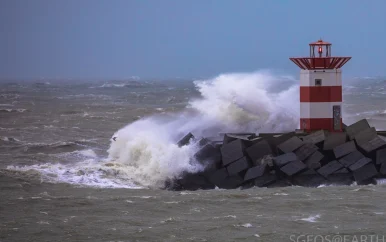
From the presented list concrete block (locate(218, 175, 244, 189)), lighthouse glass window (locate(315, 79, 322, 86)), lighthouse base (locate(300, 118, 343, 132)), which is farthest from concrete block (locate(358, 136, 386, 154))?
concrete block (locate(218, 175, 244, 189))

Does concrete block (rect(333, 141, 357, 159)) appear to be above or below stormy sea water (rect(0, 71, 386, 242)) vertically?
above

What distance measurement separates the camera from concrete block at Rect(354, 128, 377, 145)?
12430 mm

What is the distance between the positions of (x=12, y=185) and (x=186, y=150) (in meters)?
2.72

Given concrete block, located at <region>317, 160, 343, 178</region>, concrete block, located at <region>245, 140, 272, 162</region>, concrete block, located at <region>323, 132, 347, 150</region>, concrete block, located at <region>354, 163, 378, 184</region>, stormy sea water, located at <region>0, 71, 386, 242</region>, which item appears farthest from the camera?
concrete block, located at <region>323, 132, 347, 150</region>

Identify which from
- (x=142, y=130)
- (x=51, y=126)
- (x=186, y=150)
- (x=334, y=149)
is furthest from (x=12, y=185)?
(x=51, y=126)

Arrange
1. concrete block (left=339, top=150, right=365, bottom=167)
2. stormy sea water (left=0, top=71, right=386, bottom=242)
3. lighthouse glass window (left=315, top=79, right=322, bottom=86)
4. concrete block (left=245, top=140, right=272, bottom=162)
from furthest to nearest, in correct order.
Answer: lighthouse glass window (left=315, top=79, right=322, bottom=86)
concrete block (left=245, top=140, right=272, bottom=162)
concrete block (left=339, top=150, right=365, bottom=167)
stormy sea water (left=0, top=71, right=386, bottom=242)

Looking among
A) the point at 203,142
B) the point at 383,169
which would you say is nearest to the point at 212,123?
the point at 203,142

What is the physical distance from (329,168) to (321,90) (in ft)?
5.35

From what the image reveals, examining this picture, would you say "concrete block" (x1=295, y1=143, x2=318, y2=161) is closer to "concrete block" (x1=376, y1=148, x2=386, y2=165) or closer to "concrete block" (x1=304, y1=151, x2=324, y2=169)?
"concrete block" (x1=304, y1=151, x2=324, y2=169)

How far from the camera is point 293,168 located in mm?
11711

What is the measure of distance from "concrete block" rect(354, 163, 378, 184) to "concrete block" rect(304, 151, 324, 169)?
0.58m

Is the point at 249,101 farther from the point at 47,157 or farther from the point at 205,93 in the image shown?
the point at 47,157

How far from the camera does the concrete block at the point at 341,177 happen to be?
38.5 ft

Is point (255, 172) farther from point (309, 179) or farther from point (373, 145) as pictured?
point (373, 145)
